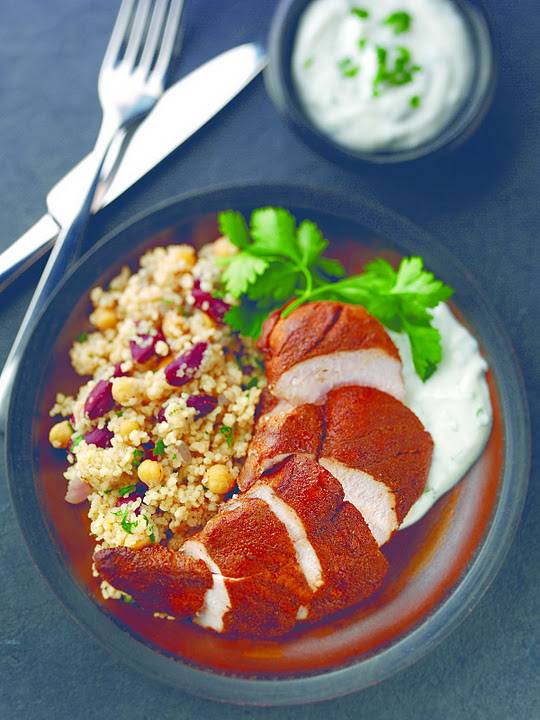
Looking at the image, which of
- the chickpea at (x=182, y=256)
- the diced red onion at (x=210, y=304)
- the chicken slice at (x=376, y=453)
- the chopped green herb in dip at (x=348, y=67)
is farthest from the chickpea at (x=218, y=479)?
the chopped green herb in dip at (x=348, y=67)

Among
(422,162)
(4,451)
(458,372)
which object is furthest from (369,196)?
(4,451)

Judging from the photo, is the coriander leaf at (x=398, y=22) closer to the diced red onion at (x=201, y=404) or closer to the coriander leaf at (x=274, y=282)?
the coriander leaf at (x=274, y=282)

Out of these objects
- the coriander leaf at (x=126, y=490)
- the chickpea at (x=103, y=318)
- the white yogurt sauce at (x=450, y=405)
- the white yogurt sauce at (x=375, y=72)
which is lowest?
the white yogurt sauce at (x=450, y=405)

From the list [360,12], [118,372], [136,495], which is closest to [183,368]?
[118,372]

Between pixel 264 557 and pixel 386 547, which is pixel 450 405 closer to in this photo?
pixel 386 547

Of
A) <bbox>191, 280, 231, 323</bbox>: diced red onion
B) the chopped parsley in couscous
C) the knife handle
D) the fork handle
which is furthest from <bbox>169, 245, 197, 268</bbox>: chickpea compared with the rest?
the knife handle
